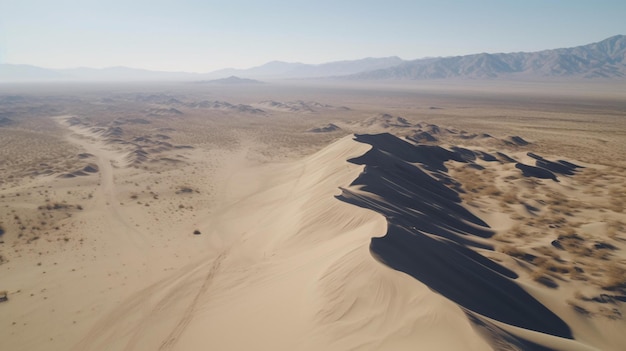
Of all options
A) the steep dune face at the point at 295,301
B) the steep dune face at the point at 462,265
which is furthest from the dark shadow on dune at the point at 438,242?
the steep dune face at the point at 295,301

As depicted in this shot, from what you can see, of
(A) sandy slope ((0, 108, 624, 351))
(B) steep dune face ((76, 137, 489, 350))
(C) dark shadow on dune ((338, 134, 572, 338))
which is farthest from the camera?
(C) dark shadow on dune ((338, 134, 572, 338))

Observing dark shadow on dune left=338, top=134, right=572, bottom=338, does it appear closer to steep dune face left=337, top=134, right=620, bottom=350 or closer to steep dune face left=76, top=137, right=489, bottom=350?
steep dune face left=337, top=134, right=620, bottom=350

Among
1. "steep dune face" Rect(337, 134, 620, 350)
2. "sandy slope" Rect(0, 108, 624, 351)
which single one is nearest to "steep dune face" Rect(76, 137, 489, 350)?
"sandy slope" Rect(0, 108, 624, 351)

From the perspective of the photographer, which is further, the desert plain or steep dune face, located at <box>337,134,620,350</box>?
the desert plain

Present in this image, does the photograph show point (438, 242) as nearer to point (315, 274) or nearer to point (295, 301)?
point (315, 274)

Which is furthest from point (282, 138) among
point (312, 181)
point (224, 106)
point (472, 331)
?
point (224, 106)

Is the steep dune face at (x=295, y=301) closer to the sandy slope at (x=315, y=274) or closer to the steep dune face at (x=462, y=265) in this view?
the sandy slope at (x=315, y=274)

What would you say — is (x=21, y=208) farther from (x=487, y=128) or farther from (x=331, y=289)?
(x=487, y=128)
